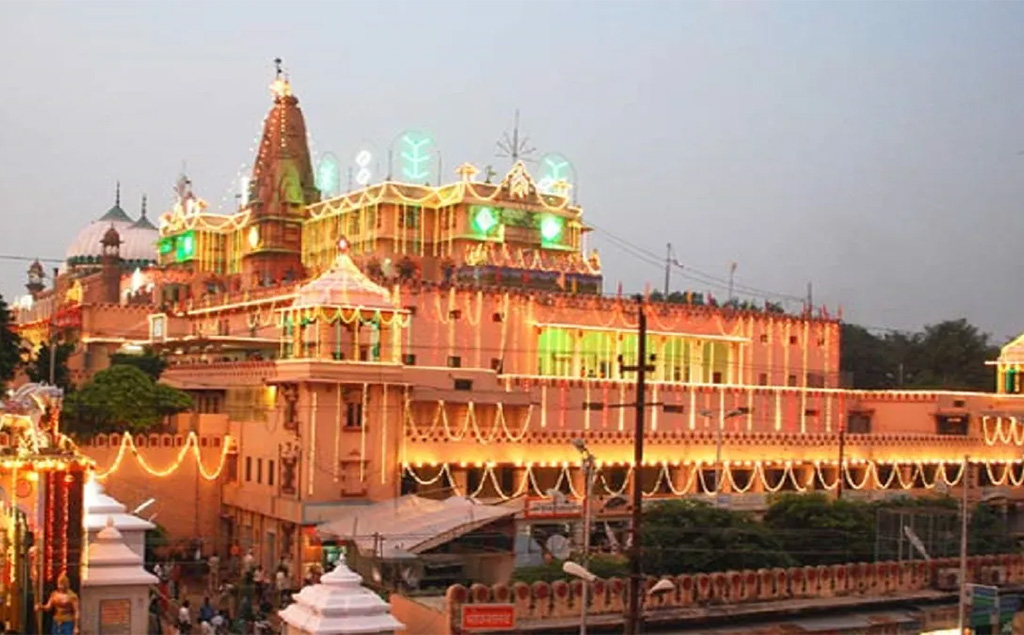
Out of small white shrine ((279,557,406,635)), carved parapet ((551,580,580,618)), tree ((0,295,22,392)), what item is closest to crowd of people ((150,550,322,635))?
carved parapet ((551,580,580,618))

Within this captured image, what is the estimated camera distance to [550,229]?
2040 inches

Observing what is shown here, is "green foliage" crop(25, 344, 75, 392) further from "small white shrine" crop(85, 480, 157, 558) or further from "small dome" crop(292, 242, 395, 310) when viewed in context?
"small white shrine" crop(85, 480, 157, 558)

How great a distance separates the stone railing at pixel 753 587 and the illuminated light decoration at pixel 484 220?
1020 inches

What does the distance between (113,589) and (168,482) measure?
57.6 feet

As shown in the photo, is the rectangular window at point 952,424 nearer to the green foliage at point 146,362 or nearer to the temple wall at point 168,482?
the temple wall at point 168,482

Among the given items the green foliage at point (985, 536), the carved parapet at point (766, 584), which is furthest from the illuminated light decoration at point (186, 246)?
the carved parapet at point (766, 584)

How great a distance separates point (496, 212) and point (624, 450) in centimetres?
1467

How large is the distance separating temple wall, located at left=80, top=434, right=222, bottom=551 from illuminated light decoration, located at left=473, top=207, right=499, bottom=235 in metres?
16.1

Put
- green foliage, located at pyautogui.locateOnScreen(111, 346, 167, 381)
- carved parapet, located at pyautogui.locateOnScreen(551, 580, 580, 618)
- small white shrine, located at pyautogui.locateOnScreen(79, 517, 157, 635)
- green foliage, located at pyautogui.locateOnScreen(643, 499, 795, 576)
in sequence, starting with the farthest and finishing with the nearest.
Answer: green foliage, located at pyautogui.locateOnScreen(111, 346, 167, 381) → green foliage, located at pyautogui.locateOnScreen(643, 499, 795, 576) → carved parapet, located at pyautogui.locateOnScreen(551, 580, 580, 618) → small white shrine, located at pyautogui.locateOnScreen(79, 517, 157, 635)

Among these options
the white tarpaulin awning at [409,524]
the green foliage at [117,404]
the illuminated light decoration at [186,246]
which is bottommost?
the white tarpaulin awning at [409,524]

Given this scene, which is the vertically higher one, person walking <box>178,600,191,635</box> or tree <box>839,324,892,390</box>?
tree <box>839,324,892,390</box>

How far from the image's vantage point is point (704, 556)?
2747 cm

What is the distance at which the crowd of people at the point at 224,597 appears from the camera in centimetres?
2475

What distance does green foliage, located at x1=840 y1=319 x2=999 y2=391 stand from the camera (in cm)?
6994
